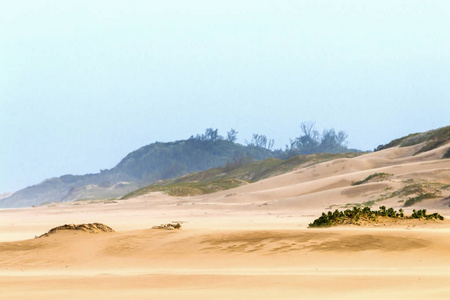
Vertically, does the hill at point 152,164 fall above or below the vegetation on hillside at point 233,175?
above

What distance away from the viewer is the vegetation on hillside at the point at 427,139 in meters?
60.5

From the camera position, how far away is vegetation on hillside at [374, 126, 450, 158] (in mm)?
60500

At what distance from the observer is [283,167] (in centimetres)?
8619

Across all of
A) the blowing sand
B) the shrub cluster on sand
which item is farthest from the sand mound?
the shrub cluster on sand

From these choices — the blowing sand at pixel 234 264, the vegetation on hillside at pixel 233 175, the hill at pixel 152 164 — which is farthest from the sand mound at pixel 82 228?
the hill at pixel 152 164

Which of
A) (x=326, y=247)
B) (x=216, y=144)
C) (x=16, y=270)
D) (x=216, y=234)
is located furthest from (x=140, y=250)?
(x=216, y=144)

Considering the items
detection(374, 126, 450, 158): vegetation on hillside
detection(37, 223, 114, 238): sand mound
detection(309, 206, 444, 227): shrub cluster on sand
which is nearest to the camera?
detection(37, 223, 114, 238): sand mound

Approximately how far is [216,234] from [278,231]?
1.48 m

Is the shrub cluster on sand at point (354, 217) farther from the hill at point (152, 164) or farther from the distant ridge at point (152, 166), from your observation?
the hill at point (152, 164)

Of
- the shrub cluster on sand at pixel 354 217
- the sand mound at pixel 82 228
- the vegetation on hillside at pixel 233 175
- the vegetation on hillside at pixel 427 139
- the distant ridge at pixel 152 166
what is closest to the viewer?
the sand mound at pixel 82 228

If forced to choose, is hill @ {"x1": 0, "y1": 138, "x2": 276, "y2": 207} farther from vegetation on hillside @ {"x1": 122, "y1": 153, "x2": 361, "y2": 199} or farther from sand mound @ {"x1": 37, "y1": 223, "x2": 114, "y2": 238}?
sand mound @ {"x1": 37, "y1": 223, "x2": 114, "y2": 238}

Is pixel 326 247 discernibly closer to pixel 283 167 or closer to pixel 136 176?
pixel 283 167

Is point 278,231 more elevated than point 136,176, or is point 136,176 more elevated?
point 136,176

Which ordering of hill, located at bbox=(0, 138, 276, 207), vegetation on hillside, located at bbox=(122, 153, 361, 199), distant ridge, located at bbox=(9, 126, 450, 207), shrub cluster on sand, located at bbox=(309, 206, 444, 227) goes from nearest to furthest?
shrub cluster on sand, located at bbox=(309, 206, 444, 227) < vegetation on hillside, located at bbox=(122, 153, 361, 199) < distant ridge, located at bbox=(9, 126, 450, 207) < hill, located at bbox=(0, 138, 276, 207)
